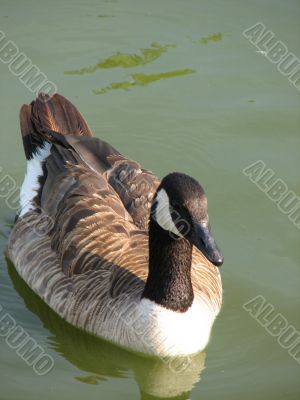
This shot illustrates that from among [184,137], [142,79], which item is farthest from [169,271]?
[142,79]

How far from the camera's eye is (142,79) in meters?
11.5

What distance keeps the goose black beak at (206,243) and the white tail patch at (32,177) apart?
2730 millimetres

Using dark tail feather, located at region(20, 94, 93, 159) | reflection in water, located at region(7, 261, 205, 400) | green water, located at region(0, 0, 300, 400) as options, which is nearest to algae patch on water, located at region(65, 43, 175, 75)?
green water, located at region(0, 0, 300, 400)

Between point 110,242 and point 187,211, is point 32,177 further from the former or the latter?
point 187,211

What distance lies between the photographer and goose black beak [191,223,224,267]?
21.7 ft

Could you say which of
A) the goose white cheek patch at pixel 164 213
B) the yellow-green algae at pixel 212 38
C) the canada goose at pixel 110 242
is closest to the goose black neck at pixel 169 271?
the canada goose at pixel 110 242

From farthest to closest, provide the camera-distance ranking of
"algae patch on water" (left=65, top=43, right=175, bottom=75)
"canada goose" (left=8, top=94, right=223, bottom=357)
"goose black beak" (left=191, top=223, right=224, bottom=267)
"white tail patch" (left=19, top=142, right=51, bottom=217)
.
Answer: "algae patch on water" (left=65, top=43, right=175, bottom=75) < "white tail patch" (left=19, top=142, right=51, bottom=217) < "canada goose" (left=8, top=94, right=223, bottom=357) < "goose black beak" (left=191, top=223, right=224, bottom=267)

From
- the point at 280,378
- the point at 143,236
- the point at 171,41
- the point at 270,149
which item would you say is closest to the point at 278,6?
the point at 171,41

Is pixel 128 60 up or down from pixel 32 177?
up

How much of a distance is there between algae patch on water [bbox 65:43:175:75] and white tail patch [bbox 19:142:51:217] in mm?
2501

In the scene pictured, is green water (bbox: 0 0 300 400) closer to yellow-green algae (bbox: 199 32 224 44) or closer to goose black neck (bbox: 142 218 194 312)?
yellow-green algae (bbox: 199 32 224 44)

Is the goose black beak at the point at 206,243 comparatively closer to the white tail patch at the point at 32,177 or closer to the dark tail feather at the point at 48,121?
the white tail patch at the point at 32,177

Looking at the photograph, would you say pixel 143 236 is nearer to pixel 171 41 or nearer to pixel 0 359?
pixel 0 359

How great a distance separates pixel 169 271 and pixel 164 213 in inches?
22.1
